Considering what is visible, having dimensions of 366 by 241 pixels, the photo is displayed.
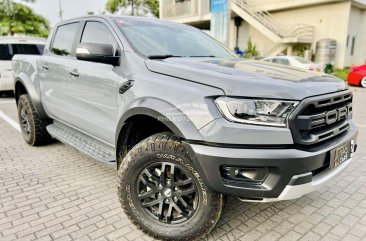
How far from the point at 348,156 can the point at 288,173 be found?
3.07ft

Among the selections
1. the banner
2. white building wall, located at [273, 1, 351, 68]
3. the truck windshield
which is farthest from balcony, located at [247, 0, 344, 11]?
the truck windshield

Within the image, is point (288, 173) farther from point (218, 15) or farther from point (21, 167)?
point (218, 15)

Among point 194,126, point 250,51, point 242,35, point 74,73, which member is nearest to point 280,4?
point 250,51

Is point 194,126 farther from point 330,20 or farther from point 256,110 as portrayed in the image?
point 330,20

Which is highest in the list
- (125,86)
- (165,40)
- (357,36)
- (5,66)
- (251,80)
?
(357,36)

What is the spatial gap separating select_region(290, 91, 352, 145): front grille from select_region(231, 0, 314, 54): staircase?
16.3 metres

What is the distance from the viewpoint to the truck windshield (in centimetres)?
297

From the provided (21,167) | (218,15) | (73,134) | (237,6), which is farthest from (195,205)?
(237,6)

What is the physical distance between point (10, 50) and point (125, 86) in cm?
859

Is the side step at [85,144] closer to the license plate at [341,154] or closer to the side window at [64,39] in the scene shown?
the side window at [64,39]

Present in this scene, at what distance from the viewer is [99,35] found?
3.31m

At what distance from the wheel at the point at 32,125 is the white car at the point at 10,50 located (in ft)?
16.5

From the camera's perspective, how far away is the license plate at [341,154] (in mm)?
2262

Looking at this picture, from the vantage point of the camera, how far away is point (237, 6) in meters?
19.9
